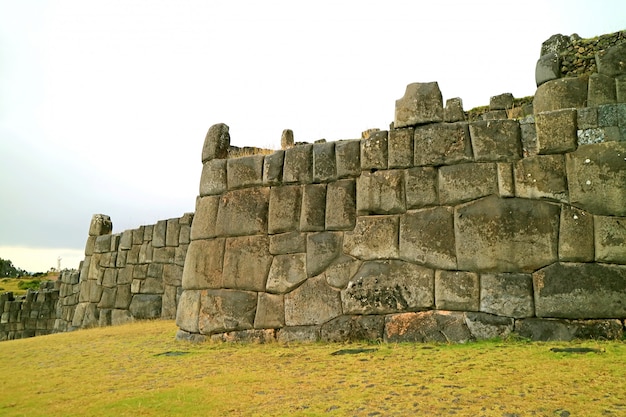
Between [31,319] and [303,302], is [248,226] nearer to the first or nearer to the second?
[303,302]

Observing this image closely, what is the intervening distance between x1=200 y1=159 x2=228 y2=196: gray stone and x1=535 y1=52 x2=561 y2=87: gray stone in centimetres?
459

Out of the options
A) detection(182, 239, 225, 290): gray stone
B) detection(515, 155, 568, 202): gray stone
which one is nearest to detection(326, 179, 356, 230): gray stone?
detection(182, 239, 225, 290): gray stone

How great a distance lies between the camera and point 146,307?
1208 centimetres

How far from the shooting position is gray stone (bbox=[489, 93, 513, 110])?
11.1 meters

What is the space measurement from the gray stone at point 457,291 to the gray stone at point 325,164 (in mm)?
1983

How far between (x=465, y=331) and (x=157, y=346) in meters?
4.26

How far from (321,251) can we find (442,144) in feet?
6.74

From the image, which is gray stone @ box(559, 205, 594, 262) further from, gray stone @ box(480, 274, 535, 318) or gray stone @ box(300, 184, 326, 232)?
gray stone @ box(300, 184, 326, 232)

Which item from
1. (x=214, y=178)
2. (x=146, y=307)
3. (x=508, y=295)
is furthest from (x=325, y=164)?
(x=146, y=307)

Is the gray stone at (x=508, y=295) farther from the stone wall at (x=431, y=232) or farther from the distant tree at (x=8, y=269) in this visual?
the distant tree at (x=8, y=269)

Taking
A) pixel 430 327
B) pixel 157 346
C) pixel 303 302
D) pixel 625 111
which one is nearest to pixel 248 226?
pixel 303 302

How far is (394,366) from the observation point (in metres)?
4.40

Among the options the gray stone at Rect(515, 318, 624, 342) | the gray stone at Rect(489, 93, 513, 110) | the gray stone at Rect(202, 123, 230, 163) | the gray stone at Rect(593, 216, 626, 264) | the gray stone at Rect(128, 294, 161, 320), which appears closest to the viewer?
the gray stone at Rect(515, 318, 624, 342)

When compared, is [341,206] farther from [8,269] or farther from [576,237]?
[8,269]
